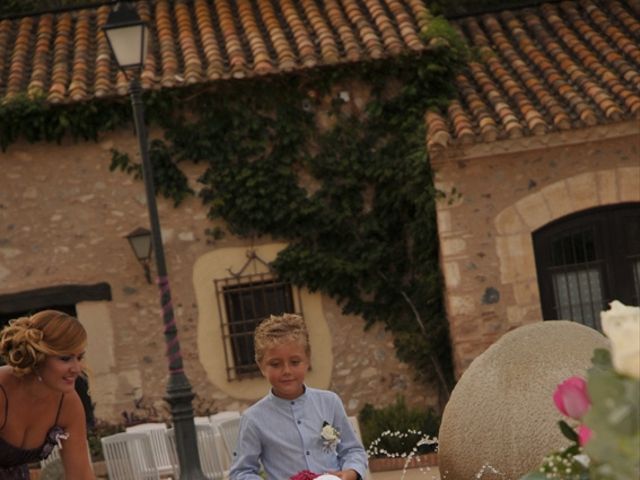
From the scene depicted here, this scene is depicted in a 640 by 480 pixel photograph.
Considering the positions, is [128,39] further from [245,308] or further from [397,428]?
→ [397,428]

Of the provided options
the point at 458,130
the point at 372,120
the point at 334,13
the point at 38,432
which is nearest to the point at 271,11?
the point at 334,13

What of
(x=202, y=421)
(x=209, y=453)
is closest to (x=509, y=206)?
(x=202, y=421)

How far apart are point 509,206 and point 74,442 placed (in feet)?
37.8

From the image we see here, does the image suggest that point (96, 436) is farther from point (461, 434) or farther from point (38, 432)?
point (38, 432)

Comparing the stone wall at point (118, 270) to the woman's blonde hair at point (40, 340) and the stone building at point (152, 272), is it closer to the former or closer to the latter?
the stone building at point (152, 272)

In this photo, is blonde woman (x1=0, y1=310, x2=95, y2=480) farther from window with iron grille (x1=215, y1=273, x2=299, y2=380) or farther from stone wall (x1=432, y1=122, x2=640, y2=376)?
window with iron grille (x1=215, y1=273, x2=299, y2=380)

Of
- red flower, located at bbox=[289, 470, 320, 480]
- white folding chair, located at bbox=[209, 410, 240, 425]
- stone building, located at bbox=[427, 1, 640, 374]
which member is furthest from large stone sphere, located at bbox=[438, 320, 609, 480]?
stone building, located at bbox=[427, 1, 640, 374]

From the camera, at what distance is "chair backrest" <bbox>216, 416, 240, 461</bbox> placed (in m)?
13.9

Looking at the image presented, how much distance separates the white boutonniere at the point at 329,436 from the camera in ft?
18.8

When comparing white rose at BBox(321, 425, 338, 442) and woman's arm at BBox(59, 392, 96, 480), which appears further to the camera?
white rose at BBox(321, 425, 338, 442)

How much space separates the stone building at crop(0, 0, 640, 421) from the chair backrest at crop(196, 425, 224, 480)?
7.93 ft

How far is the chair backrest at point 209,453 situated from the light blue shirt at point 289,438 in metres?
8.51

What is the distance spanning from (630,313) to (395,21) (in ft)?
49.9

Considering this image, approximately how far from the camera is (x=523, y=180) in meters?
16.2
